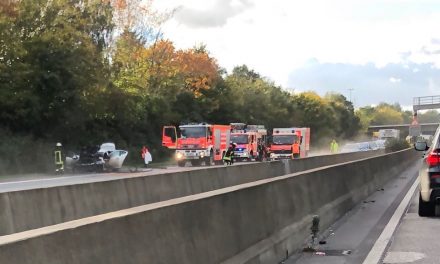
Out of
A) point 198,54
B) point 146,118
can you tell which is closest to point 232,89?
point 198,54

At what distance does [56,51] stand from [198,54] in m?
31.1

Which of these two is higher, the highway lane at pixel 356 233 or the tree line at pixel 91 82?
the tree line at pixel 91 82

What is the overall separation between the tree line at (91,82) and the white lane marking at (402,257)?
26601 mm

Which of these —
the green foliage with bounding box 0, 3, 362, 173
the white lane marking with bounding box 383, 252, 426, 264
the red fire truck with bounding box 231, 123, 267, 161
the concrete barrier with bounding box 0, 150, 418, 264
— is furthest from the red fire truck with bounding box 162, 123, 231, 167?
the white lane marking with bounding box 383, 252, 426, 264

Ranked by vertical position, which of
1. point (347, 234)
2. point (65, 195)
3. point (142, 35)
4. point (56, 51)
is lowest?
point (347, 234)

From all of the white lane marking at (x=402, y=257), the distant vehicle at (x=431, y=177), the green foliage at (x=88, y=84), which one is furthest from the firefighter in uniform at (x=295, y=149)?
the white lane marking at (x=402, y=257)

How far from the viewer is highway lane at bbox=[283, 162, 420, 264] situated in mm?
8627

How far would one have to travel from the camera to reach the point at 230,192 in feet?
22.4

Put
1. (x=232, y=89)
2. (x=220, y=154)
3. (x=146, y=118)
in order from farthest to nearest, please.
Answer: (x=232, y=89) < (x=146, y=118) < (x=220, y=154)

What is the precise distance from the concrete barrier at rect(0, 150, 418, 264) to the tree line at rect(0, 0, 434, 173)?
25417 mm

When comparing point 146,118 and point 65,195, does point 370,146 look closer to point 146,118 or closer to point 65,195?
point 146,118

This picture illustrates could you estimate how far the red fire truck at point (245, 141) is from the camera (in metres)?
46.3

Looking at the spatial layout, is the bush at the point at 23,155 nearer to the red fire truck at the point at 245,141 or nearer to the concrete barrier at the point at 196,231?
the red fire truck at the point at 245,141

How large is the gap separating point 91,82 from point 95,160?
661cm
